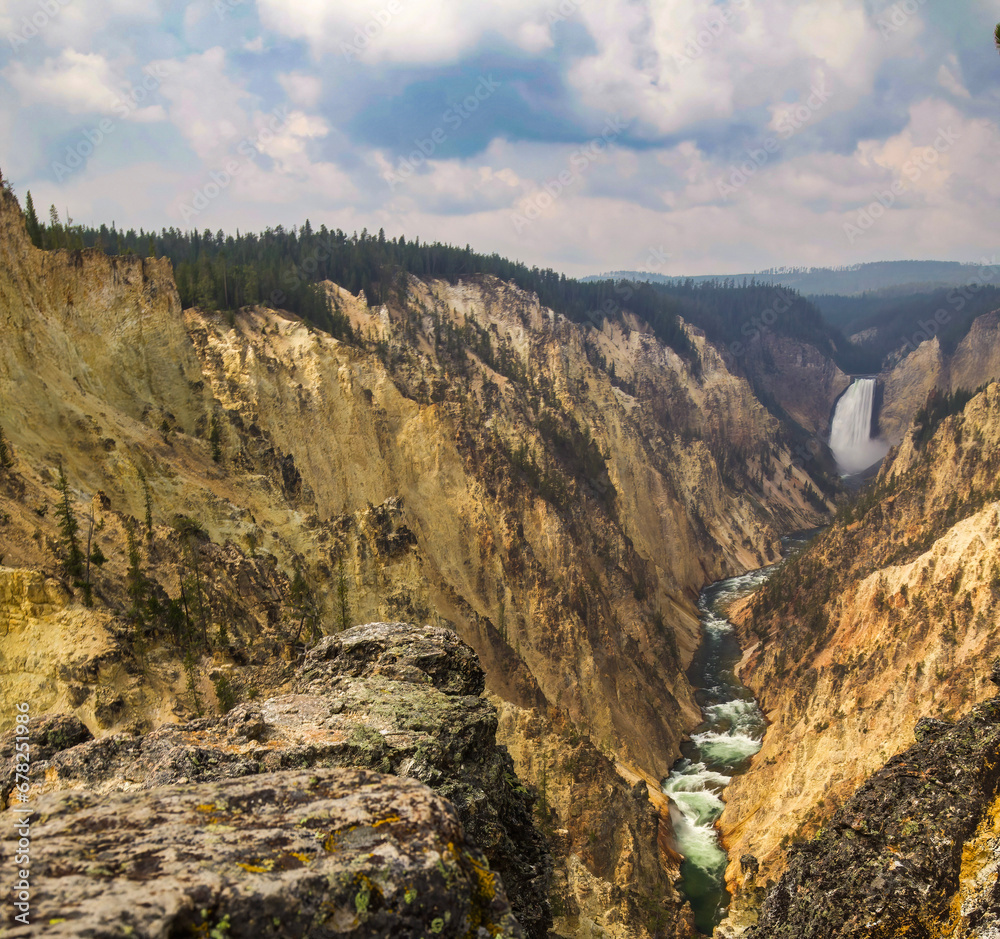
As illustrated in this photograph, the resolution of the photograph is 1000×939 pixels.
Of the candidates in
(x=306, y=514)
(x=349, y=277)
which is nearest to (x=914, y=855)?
(x=306, y=514)

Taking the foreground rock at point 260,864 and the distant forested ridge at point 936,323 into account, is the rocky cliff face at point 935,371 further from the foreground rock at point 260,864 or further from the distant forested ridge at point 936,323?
the foreground rock at point 260,864

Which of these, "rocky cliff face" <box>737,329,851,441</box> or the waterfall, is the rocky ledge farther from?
"rocky cliff face" <box>737,329,851,441</box>

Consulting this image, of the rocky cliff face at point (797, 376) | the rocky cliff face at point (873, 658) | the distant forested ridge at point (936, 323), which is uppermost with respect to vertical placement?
the distant forested ridge at point (936, 323)

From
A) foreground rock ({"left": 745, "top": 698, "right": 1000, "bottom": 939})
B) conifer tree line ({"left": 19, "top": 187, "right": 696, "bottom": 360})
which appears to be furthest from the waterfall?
foreground rock ({"left": 745, "top": 698, "right": 1000, "bottom": 939})

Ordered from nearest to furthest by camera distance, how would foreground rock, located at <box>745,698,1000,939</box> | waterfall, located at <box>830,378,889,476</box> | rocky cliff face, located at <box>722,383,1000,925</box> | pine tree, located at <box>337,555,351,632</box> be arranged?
1. foreground rock, located at <box>745,698,1000,939</box>
2. pine tree, located at <box>337,555,351,632</box>
3. rocky cliff face, located at <box>722,383,1000,925</box>
4. waterfall, located at <box>830,378,889,476</box>

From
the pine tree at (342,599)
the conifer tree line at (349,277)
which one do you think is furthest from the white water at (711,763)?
the conifer tree line at (349,277)

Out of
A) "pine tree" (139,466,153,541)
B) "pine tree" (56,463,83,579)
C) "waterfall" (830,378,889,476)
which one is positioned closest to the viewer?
"pine tree" (56,463,83,579)

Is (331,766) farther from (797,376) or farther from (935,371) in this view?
(797,376)
